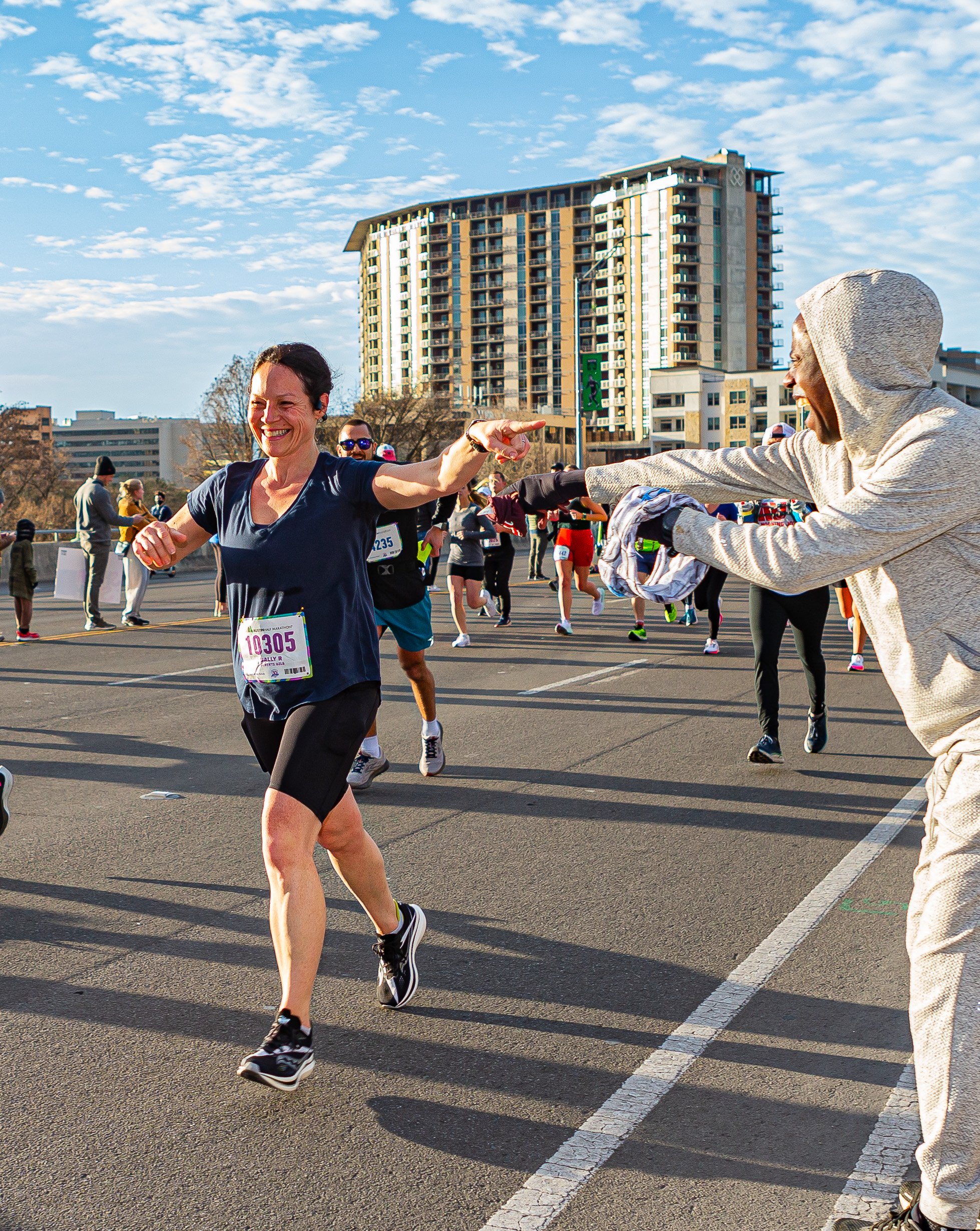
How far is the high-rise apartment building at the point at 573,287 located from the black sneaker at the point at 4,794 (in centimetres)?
12656

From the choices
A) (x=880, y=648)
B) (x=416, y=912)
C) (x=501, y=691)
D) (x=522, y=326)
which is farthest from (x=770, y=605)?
(x=522, y=326)

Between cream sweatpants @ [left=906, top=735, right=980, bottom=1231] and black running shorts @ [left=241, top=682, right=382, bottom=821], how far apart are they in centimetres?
168

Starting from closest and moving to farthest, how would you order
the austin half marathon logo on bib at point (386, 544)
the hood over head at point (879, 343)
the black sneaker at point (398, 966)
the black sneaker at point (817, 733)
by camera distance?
1. the hood over head at point (879, 343)
2. the black sneaker at point (398, 966)
3. the austin half marathon logo on bib at point (386, 544)
4. the black sneaker at point (817, 733)

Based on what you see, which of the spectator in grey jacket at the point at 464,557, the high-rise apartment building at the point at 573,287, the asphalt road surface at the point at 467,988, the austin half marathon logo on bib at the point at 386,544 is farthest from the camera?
→ the high-rise apartment building at the point at 573,287

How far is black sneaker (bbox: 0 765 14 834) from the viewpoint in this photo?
5480 millimetres

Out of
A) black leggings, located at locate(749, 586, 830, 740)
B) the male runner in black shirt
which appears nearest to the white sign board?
the male runner in black shirt

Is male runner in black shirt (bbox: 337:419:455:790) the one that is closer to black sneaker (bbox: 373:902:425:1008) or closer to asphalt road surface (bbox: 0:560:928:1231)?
asphalt road surface (bbox: 0:560:928:1231)

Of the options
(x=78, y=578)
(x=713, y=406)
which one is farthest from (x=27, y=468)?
(x=713, y=406)

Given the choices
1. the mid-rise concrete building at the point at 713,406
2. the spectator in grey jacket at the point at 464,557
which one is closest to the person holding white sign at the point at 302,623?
the spectator in grey jacket at the point at 464,557

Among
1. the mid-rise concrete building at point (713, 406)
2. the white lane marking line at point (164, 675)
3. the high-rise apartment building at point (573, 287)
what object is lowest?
the white lane marking line at point (164, 675)

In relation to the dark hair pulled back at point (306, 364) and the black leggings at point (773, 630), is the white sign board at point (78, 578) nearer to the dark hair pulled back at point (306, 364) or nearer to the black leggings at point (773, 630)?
the black leggings at point (773, 630)

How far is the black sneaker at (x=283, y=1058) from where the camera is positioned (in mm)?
3371

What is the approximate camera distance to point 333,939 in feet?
15.6

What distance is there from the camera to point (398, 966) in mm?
4051
